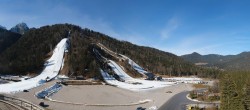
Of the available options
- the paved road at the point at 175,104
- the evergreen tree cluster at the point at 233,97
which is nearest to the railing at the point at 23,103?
the paved road at the point at 175,104

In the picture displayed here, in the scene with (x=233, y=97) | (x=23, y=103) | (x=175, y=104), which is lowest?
(x=175, y=104)

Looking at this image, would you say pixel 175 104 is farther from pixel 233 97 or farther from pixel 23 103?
pixel 23 103

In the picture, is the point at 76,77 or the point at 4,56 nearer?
the point at 76,77

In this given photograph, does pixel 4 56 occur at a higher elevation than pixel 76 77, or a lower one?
higher

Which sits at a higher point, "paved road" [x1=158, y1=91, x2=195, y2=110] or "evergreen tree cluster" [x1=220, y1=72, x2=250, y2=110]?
"evergreen tree cluster" [x1=220, y1=72, x2=250, y2=110]

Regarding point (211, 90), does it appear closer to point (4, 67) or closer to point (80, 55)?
point (80, 55)

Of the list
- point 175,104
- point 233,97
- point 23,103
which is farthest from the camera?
point 175,104

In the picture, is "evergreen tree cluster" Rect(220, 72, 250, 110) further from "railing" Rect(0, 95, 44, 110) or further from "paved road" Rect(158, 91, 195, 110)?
"railing" Rect(0, 95, 44, 110)

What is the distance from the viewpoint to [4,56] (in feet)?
579

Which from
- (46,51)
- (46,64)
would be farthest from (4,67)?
(46,51)

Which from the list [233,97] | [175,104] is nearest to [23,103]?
[233,97]

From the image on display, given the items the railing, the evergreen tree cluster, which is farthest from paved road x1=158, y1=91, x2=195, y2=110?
the railing

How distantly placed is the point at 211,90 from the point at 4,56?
12511 cm

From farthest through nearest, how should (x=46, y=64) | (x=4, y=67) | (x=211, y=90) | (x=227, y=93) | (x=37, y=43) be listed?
(x=37, y=43), (x=46, y=64), (x=4, y=67), (x=211, y=90), (x=227, y=93)
